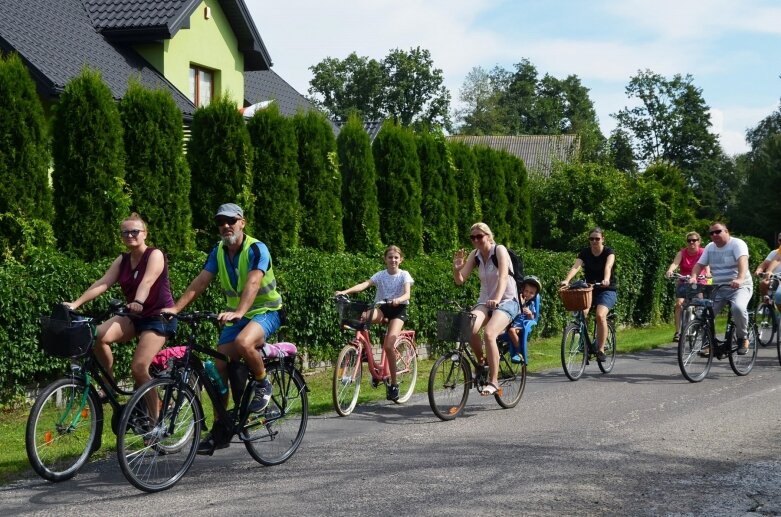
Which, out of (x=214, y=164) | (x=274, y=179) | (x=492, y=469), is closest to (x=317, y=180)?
(x=274, y=179)

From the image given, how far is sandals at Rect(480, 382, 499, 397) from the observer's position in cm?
1020

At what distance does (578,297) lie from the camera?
43.2 ft

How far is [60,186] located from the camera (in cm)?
1292

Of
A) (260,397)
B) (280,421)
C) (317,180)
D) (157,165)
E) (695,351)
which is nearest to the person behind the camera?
(260,397)

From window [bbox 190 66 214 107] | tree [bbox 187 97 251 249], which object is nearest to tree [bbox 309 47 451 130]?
window [bbox 190 66 214 107]

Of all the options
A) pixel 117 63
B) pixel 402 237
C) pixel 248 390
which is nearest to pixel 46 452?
pixel 248 390

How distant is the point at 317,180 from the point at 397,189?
8.22ft

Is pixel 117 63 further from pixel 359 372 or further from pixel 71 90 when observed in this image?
pixel 359 372

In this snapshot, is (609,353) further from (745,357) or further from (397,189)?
(397,189)

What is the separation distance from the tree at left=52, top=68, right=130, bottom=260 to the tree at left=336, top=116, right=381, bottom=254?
544 centimetres

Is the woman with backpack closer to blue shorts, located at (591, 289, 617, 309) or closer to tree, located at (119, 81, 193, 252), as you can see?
blue shorts, located at (591, 289, 617, 309)

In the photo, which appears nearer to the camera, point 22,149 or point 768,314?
point 22,149

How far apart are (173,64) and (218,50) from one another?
6.77 feet

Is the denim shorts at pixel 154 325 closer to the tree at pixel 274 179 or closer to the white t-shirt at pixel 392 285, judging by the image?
the white t-shirt at pixel 392 285
